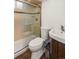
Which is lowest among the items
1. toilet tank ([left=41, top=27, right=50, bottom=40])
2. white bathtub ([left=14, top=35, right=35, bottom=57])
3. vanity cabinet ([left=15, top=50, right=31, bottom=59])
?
vanity cabinet ([left=15, top=50, right=31, bottom=59])

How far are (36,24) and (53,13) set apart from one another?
110cm

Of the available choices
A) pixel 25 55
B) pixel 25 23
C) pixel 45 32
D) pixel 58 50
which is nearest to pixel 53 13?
pixel 45 32

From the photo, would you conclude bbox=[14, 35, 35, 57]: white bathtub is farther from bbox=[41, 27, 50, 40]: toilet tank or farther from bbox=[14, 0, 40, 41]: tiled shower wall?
bbox=[41, 27, 50, 40]: toilet tank

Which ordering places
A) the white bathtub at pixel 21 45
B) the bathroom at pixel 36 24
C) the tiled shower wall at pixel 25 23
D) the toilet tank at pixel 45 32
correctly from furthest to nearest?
the toilet tank at pixel 45 32
the tiled shower wall at pixel 25 23
the white bathtub at pixel 21 45
the bathroom at pixel 36 24

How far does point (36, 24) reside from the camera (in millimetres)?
4957

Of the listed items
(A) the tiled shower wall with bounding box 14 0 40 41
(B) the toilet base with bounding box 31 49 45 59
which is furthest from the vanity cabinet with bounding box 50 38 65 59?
(A) the tiled shower wall with bounding box 14 0 40 41

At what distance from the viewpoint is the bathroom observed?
3492mm

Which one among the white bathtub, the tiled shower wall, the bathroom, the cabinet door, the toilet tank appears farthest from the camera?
the toilet tank

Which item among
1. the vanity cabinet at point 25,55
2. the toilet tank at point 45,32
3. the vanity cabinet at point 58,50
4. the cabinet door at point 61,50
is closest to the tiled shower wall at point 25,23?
the vanity cabinet at point 25,55

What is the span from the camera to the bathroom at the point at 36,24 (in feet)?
11.5

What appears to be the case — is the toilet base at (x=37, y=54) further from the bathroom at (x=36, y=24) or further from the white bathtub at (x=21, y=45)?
the white bathtub at (x=21, y=45)
